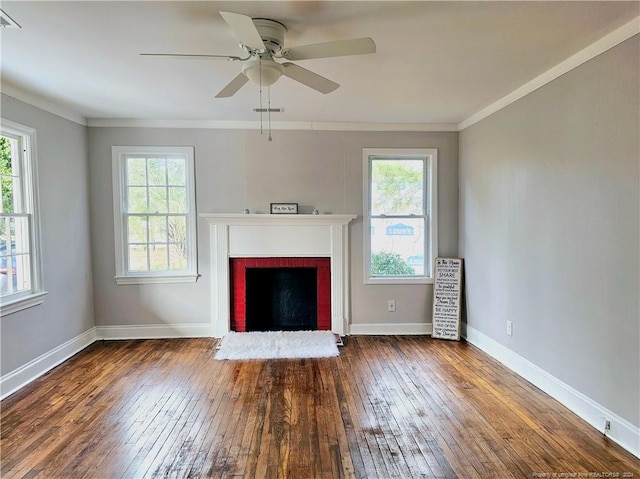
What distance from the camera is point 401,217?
177 inches

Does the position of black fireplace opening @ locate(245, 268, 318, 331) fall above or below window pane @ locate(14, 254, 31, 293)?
below

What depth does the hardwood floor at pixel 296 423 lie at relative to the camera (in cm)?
204

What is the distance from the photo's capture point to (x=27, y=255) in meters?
3.29

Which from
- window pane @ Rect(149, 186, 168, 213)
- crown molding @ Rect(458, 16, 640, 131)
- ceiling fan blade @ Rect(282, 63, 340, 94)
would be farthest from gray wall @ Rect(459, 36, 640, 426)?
window pane @ Rect(149, 186, 168, 213)

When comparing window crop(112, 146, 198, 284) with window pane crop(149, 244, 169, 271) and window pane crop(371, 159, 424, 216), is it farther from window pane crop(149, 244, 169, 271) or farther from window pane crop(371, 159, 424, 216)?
window pane crop(371, 159, 424, 216)

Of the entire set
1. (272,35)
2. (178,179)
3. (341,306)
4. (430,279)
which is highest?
(272,35)

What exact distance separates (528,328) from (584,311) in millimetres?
688

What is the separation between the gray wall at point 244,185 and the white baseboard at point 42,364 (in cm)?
32

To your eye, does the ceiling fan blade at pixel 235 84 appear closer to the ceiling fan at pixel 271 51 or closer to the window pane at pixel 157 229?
the ceiling fan at pixel 271 51

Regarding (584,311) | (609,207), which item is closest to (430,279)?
(584,311)

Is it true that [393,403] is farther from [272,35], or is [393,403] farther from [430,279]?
[272,35]

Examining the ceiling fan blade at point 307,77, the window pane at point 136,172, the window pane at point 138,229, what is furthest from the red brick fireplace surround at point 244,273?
the ceiling fan blade at point 307,77

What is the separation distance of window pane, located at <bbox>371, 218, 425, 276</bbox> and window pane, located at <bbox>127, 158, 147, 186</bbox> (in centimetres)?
280

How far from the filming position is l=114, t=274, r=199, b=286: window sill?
14.0 feet
